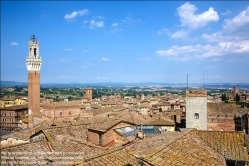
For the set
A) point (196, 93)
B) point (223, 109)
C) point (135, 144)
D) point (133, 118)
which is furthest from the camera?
point (223, 109)

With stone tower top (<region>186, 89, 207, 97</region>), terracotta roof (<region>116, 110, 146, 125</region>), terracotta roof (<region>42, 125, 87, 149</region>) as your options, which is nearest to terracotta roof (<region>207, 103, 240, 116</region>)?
stone tower top (<region>186, 89, 207, 97</region>)

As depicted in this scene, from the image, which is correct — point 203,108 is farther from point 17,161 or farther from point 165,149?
point 17,161

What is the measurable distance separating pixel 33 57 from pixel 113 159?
4773cm

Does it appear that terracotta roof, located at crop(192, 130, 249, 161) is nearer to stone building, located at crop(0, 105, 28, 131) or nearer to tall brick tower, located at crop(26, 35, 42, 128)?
tall brick tower, located at crop(26, 35, 42, 128)

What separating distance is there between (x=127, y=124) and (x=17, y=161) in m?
7.38

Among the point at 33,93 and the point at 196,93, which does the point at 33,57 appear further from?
the point at 196,93

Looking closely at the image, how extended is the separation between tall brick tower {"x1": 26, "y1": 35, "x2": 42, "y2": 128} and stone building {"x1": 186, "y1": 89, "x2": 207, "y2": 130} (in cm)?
3442

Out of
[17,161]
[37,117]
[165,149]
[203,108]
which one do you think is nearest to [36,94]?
[37,117]

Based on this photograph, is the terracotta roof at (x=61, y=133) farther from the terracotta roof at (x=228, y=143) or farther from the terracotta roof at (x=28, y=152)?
the terracotta roof at (x=228, y=143)

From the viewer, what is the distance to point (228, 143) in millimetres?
10570

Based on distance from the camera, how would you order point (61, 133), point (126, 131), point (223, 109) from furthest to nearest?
point (223, 109) < point (126, 131) < point (61, 133)

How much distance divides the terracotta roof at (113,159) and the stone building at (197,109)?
18350mm

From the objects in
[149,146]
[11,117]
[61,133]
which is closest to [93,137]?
[61,133]

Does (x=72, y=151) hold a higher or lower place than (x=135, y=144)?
higher
